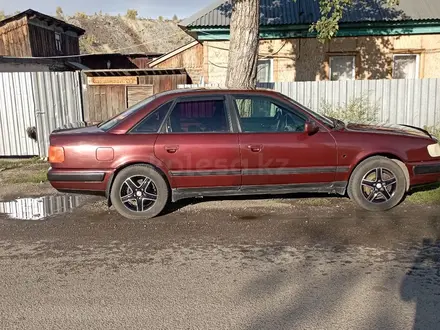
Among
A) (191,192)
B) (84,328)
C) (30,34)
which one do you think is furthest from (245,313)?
(30,34)

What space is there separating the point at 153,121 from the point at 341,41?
828 centimetres

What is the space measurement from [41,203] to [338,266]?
441 cm

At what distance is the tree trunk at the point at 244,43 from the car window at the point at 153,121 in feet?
10.1

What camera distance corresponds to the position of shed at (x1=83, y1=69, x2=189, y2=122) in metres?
11.9

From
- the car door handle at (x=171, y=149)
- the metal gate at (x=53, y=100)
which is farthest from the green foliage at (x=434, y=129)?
the metal gate at (x=53, y=100)

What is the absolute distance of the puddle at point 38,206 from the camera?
5277 millimetres

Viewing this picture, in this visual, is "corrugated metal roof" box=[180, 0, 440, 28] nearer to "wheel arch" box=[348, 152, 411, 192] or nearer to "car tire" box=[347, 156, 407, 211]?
"wheel arch" box=[348, 152, 411, 192]

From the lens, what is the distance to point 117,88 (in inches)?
476

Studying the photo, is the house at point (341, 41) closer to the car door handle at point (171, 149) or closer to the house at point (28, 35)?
the car door handle at point (171, 149)

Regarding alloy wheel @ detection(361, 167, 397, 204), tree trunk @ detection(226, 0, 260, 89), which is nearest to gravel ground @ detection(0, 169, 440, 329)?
alloy wheel @ detection(361, 167, 397, 204)

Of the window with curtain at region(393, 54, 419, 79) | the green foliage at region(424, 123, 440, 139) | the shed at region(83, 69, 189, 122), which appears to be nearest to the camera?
the green foliage at region(424, 123, 440, 139)

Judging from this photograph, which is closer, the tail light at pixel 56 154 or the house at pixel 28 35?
the tail light at pixel 56 154

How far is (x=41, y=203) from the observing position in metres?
5.85

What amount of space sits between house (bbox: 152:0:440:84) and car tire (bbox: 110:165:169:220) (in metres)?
7.26
